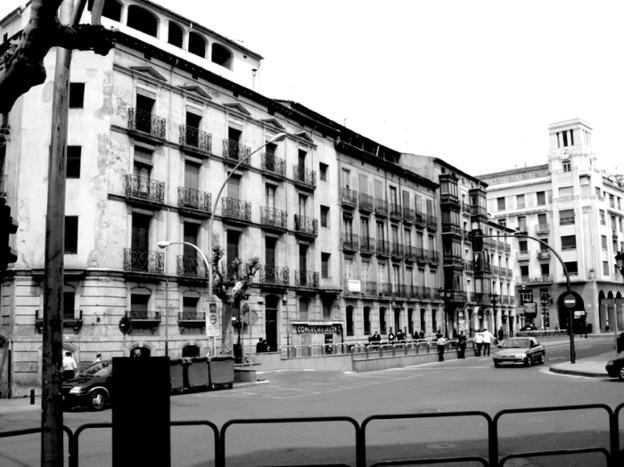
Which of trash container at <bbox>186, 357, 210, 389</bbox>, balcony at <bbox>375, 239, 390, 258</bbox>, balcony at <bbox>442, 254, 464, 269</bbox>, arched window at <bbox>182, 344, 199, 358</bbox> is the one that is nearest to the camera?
trash container at <bbox>186, 357, 210, 389</bbox>

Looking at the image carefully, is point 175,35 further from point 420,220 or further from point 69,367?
point 420,220

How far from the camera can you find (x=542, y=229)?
8769 centimetres

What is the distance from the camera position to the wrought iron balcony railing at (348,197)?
4600 centimetres

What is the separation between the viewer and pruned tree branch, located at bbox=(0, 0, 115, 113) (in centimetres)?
494

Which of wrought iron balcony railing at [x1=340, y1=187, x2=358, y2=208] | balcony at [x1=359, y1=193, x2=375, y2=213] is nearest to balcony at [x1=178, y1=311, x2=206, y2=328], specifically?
wrought iron balcony railing at [x1=340, y1=187, x2=358, y2=208]

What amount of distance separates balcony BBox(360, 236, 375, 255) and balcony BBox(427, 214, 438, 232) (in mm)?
10480

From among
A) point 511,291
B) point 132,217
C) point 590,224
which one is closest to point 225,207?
point 132,217

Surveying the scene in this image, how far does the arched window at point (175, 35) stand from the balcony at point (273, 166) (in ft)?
26.0

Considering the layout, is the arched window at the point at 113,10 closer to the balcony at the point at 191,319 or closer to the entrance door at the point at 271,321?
the balcony at the point at 191,319

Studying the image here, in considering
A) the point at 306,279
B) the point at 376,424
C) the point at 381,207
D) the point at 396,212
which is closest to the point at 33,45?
the point at 376,424

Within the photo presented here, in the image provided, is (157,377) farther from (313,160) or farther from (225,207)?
(313,160)

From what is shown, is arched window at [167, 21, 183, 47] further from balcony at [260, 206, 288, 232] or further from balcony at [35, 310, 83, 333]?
balcony at [35, 310, 83, 333]

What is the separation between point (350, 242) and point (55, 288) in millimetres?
39588

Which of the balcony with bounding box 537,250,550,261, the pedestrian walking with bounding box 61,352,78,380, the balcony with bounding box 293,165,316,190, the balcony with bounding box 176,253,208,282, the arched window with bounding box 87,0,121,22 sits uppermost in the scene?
the arched window with bounding box 87,0,121,22
